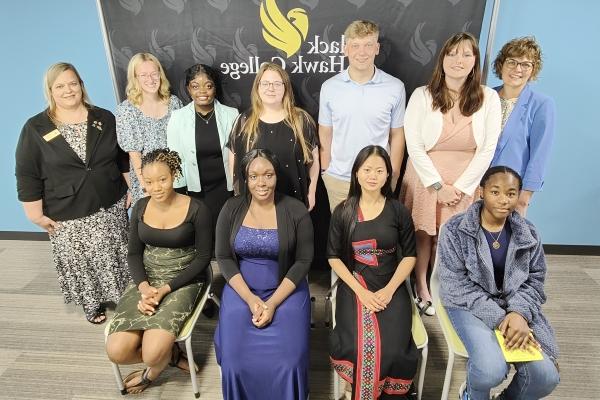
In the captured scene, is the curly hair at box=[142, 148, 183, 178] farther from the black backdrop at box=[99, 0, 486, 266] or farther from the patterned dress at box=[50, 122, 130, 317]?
the black backdrop at box=[99, 0, 486, 266]

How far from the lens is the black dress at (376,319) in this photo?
6.65 feet

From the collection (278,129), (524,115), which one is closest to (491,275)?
(524,115)

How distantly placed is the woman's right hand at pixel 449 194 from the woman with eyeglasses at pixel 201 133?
1.42m

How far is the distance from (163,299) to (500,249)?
1810mm

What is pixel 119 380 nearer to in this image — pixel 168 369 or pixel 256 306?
pixel 168 369

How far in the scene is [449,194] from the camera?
2596 mm

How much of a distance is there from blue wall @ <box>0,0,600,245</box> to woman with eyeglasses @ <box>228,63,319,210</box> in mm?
1446

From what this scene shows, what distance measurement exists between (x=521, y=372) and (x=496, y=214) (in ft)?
2.43

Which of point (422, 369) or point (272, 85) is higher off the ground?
point (272, 85)

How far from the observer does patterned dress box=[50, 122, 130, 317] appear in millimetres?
2797

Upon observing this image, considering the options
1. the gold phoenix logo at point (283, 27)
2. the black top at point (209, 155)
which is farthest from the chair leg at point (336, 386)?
the gold phoenix logo at point (283, 27)

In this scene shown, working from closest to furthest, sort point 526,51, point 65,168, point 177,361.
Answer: point 526,51
point 177,361
point 65,168

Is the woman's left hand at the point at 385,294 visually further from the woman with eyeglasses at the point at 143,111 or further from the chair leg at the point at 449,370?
the woman with eyeglasses at the point at 143,111

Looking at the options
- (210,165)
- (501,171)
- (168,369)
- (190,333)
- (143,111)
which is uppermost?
(143,111)
